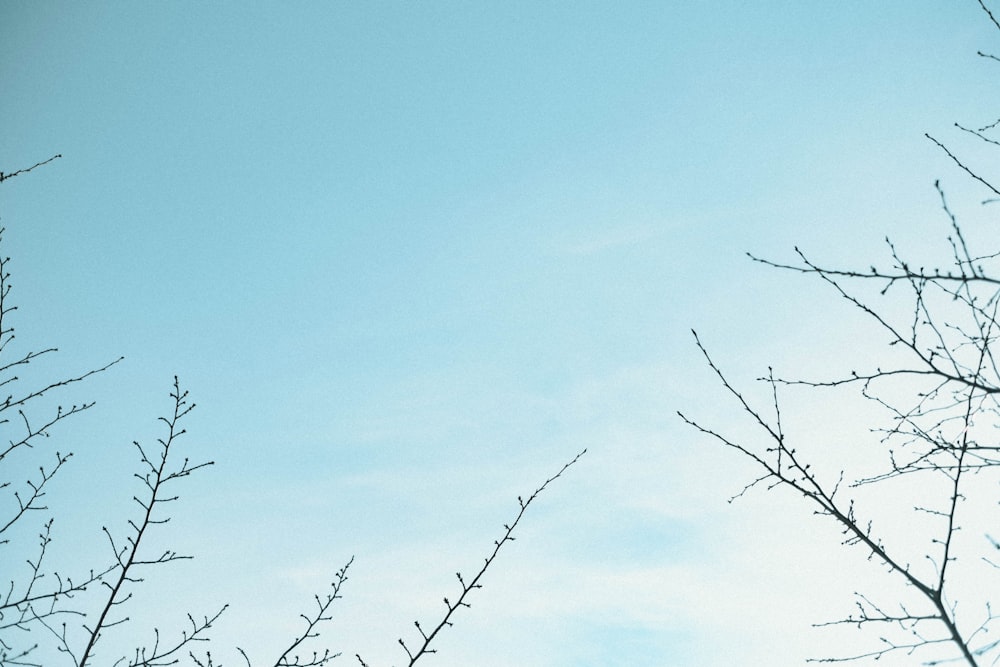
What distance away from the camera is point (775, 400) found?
326 cm

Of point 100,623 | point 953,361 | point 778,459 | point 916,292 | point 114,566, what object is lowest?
point 100,623

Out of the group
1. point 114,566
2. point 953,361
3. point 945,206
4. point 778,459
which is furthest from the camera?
point 114,566

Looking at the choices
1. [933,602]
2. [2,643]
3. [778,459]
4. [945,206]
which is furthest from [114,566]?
[945,206]

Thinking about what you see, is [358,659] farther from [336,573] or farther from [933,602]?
[933,602]

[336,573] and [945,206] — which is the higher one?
[945,206]

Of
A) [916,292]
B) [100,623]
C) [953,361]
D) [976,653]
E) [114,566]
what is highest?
[916,292]

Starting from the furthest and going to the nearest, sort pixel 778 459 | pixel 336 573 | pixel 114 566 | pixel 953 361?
pixel 336 573 < pixel 114 566 < pixel 778 459 < pixel 953 361

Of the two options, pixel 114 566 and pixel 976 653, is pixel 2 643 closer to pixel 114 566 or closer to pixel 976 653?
pixel 114 566

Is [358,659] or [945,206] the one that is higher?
[945,206]

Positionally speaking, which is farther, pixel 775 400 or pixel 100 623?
pixel 100 623

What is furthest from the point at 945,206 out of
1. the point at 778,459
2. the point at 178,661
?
the point at 178,661

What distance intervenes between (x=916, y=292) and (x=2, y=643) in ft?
18.3

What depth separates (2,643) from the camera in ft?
12.0

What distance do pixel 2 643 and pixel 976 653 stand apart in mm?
5268
